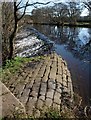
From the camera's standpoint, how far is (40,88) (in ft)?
31.1

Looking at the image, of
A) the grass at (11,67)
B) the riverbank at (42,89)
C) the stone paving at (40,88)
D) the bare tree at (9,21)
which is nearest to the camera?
the riverbank at (42,89)

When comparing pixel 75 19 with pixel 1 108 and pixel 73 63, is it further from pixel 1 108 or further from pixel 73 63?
pixel 1 108

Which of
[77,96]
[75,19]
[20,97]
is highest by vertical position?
[20,97]

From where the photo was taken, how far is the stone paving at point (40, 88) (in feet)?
25.6

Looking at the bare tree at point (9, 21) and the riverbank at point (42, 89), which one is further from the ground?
the bare tree at point (9, 21)

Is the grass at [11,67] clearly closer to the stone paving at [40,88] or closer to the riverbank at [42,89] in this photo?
the riverbank at [42,89]

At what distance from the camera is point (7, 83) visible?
9883 millimetres

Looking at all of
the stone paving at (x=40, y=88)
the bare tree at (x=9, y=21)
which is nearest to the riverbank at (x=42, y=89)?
the stone paving at (x=40, y=88)

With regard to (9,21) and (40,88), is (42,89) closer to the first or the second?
(40,88)

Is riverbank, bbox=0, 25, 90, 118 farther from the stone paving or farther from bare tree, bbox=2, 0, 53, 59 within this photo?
bare tree, bbox=2, 0, 53, 59

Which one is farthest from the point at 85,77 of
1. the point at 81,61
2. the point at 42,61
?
the point at 81,61

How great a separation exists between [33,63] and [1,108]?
7592mm

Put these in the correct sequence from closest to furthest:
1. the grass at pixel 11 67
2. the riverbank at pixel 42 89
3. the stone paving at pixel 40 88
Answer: the riverbank at pixel 42 89, the stone paving at pixel 40 88, the grass at pixel 11 67

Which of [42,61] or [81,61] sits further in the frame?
[81,61]
